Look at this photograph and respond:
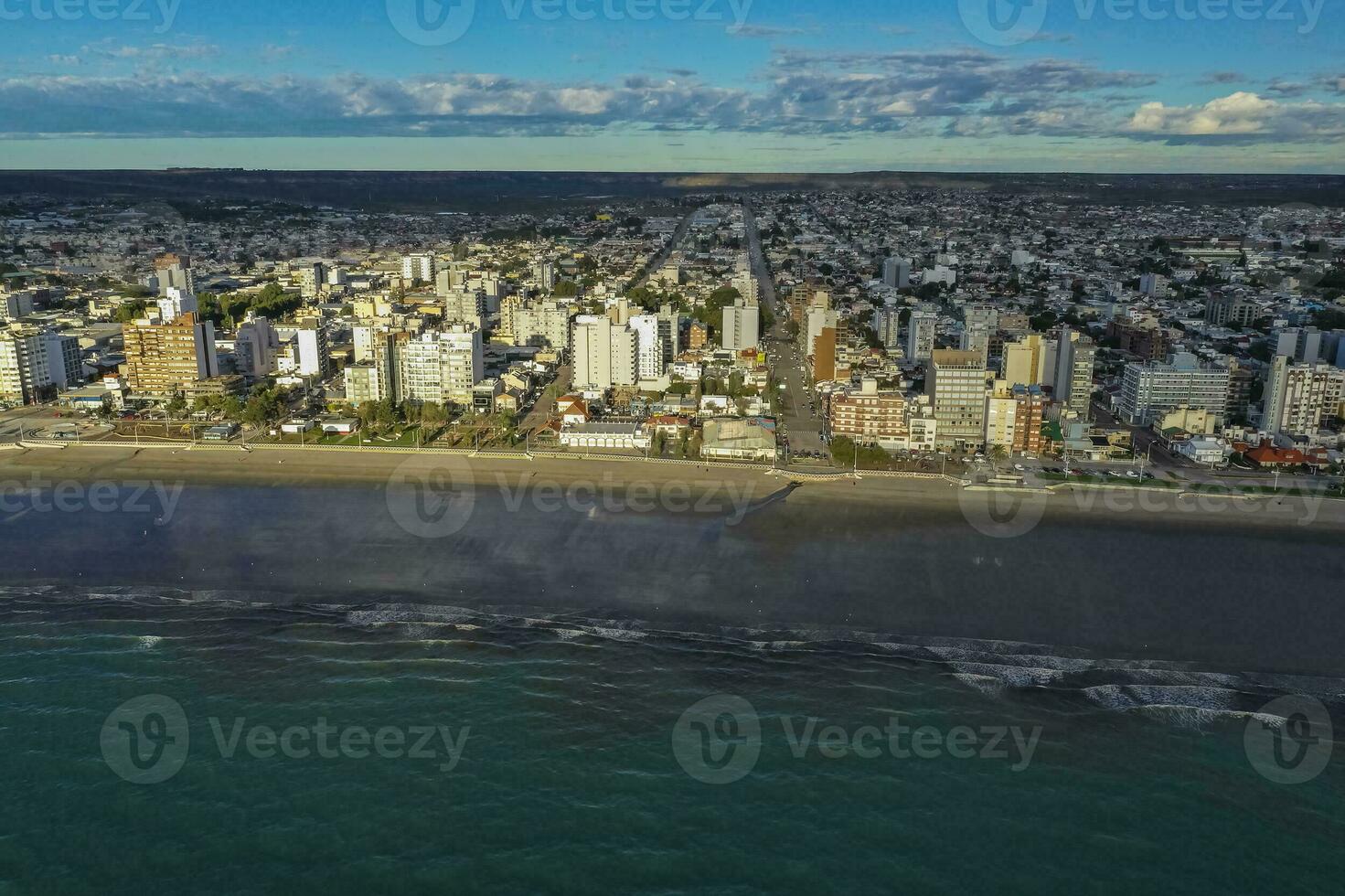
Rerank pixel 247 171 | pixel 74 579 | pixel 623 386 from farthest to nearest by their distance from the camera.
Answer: pixel 247 171, pixel 623 386, pixel 74 579

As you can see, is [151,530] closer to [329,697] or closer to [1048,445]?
[329,697]

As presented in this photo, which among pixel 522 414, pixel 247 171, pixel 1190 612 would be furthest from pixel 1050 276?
pixel 247 171

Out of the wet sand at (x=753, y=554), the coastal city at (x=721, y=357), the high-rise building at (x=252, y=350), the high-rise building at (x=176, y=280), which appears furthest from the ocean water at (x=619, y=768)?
the high-rise building at (x=176, y=280)

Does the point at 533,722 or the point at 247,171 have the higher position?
the point at 247,171

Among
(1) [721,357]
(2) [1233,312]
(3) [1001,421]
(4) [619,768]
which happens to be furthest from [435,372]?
(2) [1233,312]

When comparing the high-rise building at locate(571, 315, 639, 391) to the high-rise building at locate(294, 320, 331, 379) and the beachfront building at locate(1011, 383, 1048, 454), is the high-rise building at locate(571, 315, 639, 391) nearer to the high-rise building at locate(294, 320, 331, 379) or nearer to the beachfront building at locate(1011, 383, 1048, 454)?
the high-rise building at locate(294, 320, 331, 379)

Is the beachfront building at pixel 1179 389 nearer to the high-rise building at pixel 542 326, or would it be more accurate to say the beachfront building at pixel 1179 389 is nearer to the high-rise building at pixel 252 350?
the high-rise building at pixel 542 326
